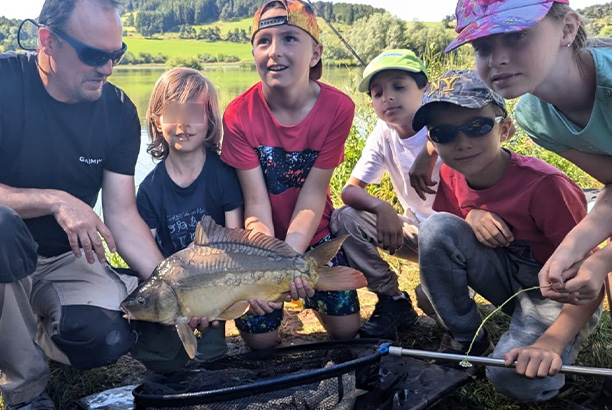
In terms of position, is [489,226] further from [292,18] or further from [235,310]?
[292,18]

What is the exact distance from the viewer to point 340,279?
7.68ft

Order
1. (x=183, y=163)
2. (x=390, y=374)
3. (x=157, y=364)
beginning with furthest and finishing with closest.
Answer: (x=183, y=163), (x=157, y=364), (x=390, y=374)

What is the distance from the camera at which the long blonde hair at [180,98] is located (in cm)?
288

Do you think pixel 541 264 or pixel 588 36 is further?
pixel 541 264

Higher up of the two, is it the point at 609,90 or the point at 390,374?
the point at 609,90

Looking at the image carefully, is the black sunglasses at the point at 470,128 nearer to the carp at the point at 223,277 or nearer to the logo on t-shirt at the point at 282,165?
the carp at the point at 223,277

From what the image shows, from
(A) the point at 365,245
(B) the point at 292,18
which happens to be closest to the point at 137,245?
(A) the point at 365,245

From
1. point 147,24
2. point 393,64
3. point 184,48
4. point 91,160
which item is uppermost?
point 147,24

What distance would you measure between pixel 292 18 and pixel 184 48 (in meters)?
25.0

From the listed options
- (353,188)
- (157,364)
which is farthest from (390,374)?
(353,188)

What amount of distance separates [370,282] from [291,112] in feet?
3.21

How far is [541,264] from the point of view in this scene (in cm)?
243

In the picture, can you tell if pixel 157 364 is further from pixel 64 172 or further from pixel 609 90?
pixel 609 90

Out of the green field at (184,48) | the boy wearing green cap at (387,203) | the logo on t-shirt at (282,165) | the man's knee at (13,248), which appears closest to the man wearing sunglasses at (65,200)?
the man's knee at (13,248)
